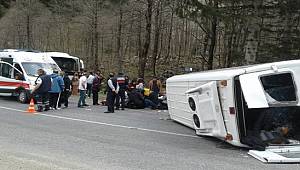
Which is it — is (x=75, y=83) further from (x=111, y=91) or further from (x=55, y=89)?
(x=111, y=91)

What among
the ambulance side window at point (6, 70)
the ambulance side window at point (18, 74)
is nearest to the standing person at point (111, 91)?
the ambulance side window at point (18, 74)

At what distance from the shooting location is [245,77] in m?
9.85

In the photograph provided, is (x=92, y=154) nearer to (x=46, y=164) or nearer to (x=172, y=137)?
(x=46, y=164)

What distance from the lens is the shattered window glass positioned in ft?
33.4

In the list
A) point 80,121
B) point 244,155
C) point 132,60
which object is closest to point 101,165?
point 244,155

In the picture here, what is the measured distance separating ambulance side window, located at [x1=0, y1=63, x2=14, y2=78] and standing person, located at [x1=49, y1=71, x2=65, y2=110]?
3819 mm

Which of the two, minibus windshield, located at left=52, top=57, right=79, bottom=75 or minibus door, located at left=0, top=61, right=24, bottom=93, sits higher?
minibus windshield, located at left=52, top=57, right=79, bottom=75

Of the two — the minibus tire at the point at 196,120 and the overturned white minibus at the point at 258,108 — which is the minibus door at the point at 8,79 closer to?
the minibus tire at the point at 196,120

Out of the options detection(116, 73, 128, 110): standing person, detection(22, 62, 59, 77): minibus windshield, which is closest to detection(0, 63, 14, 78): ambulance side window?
detection(22, 62, 59, 77): minibus windshield

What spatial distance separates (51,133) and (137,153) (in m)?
3.22

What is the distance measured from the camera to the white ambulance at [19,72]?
2100cm

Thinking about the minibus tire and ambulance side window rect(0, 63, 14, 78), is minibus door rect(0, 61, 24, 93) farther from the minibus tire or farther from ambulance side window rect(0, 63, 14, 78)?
the minibus tire

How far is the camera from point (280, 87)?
1041 centimetres

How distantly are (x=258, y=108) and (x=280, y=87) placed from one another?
2.49ft
